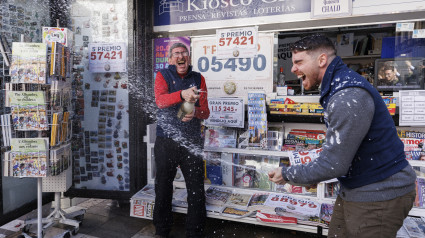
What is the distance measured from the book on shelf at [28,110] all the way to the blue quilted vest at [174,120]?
1.16m

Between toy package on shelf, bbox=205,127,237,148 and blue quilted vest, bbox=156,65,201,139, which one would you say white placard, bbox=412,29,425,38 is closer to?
toy package on shelf, bbox=205,127,237,148

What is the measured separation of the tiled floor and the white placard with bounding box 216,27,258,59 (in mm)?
2121

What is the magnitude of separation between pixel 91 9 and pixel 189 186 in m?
2.69

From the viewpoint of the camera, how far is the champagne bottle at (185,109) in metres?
2.92

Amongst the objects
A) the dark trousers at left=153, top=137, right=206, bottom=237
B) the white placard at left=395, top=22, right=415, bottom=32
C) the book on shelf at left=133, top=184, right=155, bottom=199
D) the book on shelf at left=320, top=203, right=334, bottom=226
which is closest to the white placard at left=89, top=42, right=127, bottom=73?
the dark trousers at left=153, top=137, right=206, bottom=237

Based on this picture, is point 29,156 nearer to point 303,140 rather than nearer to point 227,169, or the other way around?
point 227,169

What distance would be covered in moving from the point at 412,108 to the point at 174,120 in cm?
251

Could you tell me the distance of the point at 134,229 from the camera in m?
3.57

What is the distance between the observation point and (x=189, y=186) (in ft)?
10.5

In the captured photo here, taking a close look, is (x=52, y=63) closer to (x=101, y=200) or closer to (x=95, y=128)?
(x=95, y=128)

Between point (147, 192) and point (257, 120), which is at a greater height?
point (257, 120)


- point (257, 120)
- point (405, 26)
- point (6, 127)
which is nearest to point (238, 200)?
point (257, 120)

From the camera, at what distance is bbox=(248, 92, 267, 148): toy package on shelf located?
3475 mm

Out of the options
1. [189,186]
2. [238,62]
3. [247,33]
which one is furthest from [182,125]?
[247,33]
